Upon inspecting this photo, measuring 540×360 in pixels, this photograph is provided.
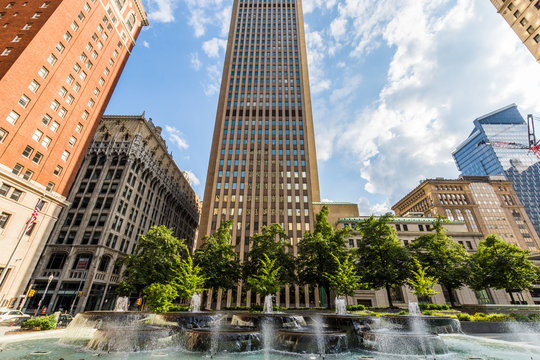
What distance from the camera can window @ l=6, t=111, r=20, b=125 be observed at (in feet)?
109

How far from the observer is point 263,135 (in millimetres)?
78188

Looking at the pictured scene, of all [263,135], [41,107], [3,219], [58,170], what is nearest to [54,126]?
[41,107]

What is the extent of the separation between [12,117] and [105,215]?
27.3 metres

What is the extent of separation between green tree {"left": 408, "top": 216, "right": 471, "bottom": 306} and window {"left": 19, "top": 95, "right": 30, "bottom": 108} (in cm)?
6559

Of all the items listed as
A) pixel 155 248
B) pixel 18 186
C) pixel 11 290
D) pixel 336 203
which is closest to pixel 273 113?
pixel 336 203

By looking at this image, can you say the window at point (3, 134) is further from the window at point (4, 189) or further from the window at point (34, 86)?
the window at point (34, 86)

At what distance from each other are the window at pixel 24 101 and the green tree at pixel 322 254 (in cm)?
4845

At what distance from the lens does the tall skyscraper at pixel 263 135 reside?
6731cm

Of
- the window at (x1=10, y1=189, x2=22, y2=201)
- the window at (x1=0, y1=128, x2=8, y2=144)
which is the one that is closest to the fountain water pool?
the window at (x1=10, y1=189, x2=22, y2=201)

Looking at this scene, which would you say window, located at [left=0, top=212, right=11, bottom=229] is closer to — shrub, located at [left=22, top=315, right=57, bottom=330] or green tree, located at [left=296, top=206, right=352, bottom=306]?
shrub, located at [left=22, top=315, right=57, bottom=330]

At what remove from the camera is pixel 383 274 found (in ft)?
121

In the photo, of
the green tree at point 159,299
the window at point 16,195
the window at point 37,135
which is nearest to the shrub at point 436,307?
the green tree at point 159,299

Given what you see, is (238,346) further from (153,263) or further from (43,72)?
(43,72)

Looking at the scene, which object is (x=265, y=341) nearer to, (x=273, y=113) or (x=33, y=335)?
(x=33, y=335)
